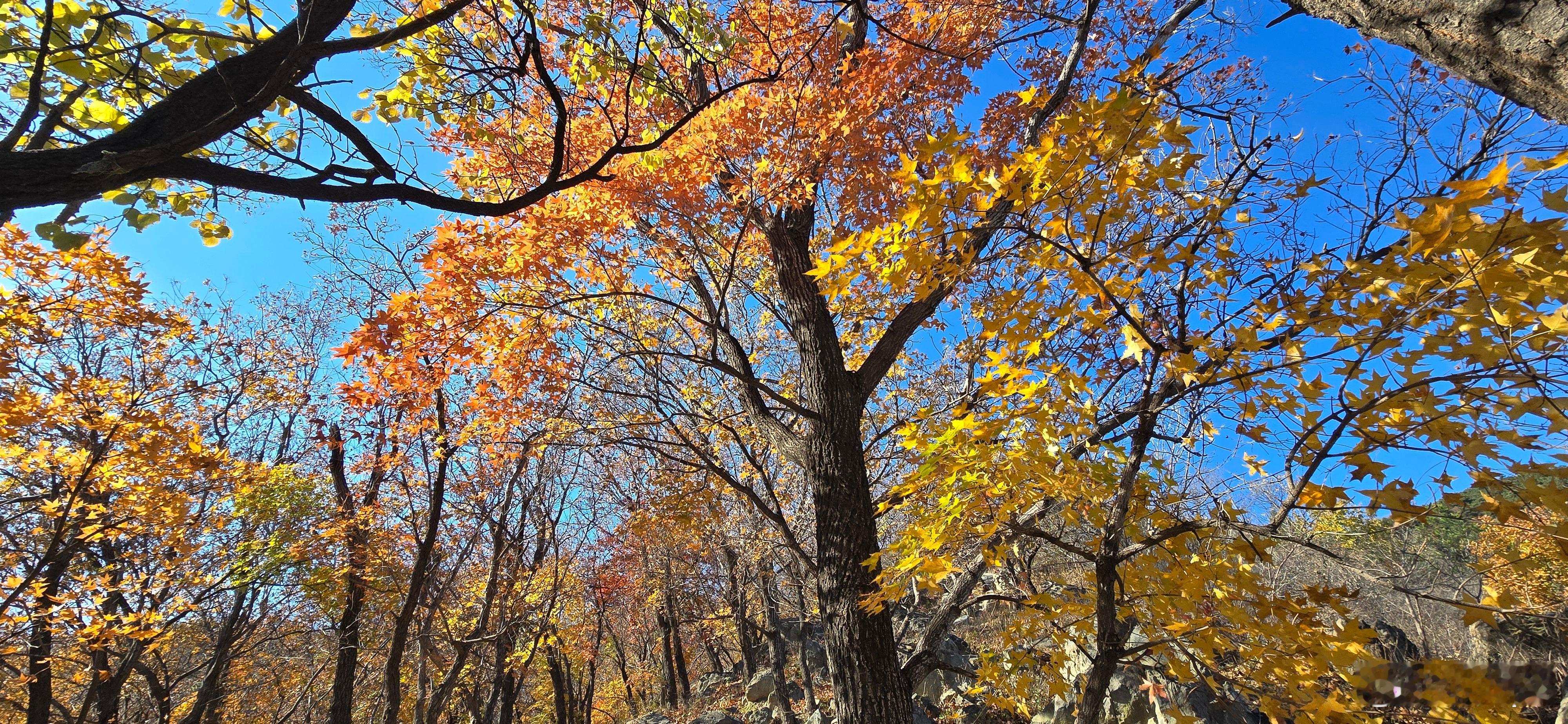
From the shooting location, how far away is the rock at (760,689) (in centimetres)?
1672

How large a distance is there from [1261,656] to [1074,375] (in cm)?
111

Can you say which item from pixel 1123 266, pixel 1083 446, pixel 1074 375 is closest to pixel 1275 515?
pixel 1083 446

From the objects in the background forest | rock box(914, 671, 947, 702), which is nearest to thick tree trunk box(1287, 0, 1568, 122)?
the background forest

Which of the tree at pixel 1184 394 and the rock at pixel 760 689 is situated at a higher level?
the tree at pixel 1184 394

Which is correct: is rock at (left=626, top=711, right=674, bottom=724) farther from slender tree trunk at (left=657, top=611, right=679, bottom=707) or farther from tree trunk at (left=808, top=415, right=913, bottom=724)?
tree trunk at (left=808, top=415, right=913, bottom=724)

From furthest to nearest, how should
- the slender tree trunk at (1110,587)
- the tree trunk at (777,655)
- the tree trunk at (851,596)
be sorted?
the tree trunk at (777,655) < the tree trunk at (851,596) < the slender tree trunk at (1110,587)

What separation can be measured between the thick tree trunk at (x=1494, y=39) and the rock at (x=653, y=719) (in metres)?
17.3

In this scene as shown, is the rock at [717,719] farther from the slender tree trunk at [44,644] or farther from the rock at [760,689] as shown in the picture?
the slender tree trunk at [44,644]

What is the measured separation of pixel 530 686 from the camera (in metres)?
22.0

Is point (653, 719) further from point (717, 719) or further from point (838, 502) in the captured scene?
point (838, 502)

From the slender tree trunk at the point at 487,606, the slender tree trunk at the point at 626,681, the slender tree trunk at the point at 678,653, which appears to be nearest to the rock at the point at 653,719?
the slender tree trunk at the point at 678,653

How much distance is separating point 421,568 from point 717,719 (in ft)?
31.2

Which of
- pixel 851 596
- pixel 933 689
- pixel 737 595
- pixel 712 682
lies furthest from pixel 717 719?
→ pixel 851 596

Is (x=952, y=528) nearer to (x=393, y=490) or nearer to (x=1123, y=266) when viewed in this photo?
(x=1123, y=266)
